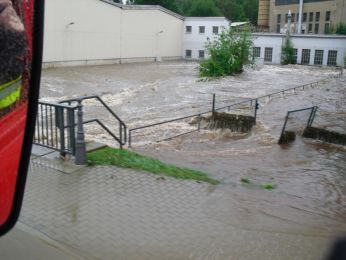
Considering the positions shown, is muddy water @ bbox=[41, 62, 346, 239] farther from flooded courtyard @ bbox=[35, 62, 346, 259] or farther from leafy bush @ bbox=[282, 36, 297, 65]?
leafy bush @ bbox=[282, 36, 297, 65]

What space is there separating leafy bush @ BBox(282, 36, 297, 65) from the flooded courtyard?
21.3 meters

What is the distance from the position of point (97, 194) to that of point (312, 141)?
32.0 ft

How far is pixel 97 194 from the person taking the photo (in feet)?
21.7

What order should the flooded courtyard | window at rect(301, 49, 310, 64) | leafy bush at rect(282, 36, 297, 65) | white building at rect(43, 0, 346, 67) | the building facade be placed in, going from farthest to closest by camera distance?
the building facade → window at rect(301, 49, 310, 64) → leafy bush at rect(282, 36, 297, 65) → white building at rect(43, 0, 346, 67) → the flooded courtyard

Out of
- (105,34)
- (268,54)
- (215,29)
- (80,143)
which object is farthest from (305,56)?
(80,143)

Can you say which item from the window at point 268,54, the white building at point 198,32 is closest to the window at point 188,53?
the white building at point 198,32

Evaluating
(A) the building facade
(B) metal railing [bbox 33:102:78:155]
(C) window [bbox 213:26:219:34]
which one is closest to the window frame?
(C) window [bbox 213:26:219:34]

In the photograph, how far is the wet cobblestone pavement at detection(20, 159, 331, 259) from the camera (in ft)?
16.9

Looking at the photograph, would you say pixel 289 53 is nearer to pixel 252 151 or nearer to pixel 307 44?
pixel 307 44

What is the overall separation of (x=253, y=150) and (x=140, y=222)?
804 centimetres

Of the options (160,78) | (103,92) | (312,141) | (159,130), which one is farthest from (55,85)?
(312,141)

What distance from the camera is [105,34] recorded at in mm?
48156

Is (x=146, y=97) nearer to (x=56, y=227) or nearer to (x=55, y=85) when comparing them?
(x=55, y=85)

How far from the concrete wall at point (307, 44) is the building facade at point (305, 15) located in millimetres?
15508
